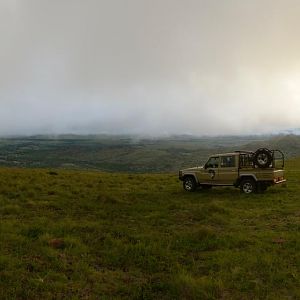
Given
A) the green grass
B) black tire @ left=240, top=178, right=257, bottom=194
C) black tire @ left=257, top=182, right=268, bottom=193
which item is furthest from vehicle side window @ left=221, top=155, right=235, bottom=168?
the green grass

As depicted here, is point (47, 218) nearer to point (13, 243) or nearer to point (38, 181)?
point (13, 243)

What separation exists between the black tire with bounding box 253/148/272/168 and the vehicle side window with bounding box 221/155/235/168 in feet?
5.06

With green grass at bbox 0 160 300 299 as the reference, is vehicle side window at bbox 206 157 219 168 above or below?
above

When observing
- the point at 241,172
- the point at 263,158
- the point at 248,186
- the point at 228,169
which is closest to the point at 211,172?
the point at 228,169

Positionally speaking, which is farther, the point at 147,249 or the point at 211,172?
the point at 211,172

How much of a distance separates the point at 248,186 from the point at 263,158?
2.05m

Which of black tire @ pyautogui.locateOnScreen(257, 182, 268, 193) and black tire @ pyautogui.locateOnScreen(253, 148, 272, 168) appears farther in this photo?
black tire @ pyautogui.locateOnScreen(257, 182, 268, 193)

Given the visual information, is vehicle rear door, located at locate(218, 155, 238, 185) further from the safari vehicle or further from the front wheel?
the front wheel

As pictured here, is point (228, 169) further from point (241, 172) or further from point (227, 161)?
point (241, 172)

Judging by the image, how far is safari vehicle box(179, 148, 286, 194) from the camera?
Result: 89.6 ft

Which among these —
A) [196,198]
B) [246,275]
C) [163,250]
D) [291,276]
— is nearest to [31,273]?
[163,250]

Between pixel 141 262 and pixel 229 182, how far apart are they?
16.7 m

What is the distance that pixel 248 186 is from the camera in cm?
2775

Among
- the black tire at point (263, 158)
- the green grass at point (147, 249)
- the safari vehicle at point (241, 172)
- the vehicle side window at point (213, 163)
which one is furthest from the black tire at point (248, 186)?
the green grass at point (147, 249)
